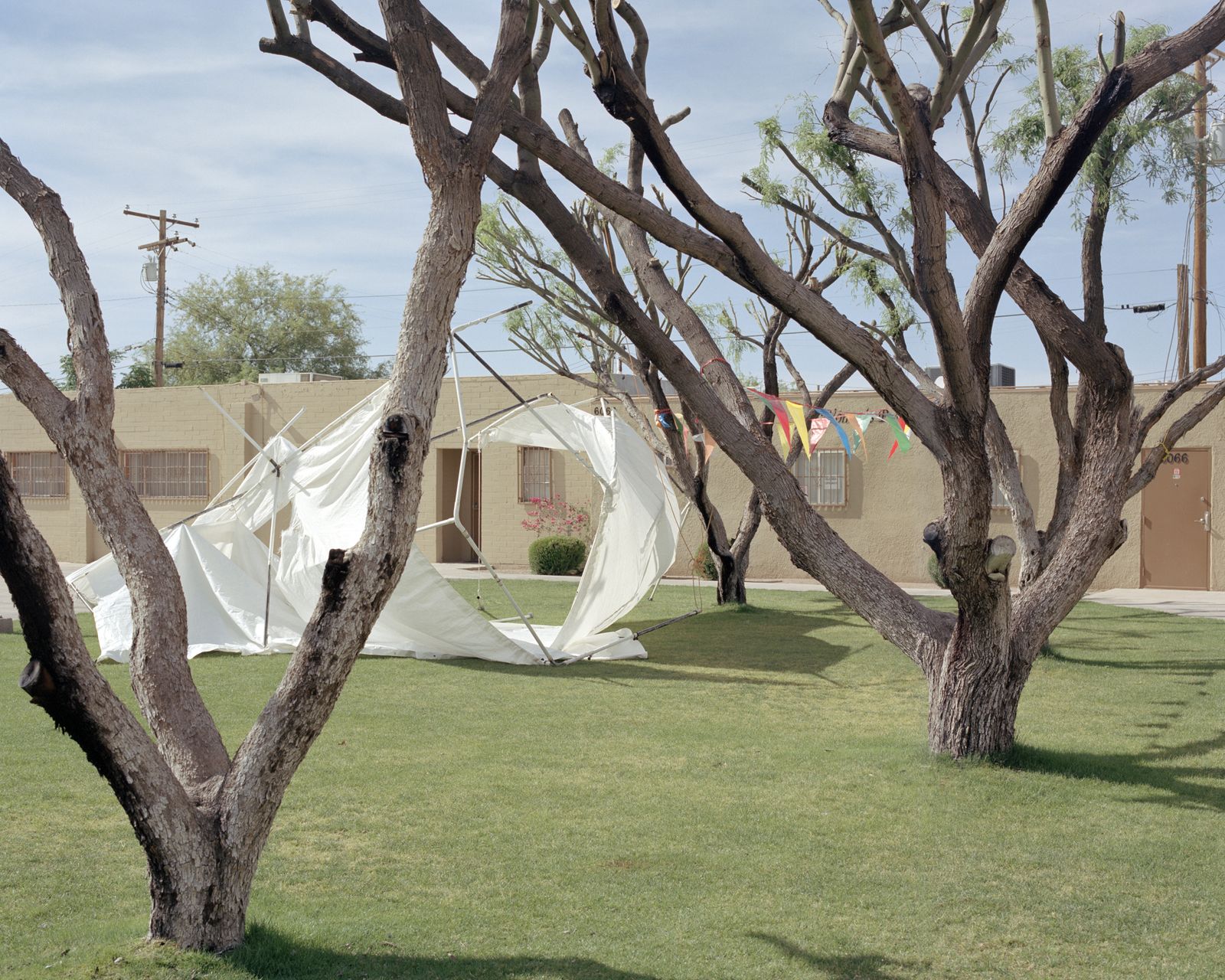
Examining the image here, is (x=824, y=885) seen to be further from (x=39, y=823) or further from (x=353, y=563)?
(x=39, y=823)

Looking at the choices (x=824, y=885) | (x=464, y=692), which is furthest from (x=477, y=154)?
(x=464, y=692)

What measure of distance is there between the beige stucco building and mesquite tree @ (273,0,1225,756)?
10064mm

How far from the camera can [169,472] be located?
21484 mm

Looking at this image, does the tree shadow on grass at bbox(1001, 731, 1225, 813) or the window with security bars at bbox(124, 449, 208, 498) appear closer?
the tree shadow on grass at bbox(1001, 731, 1225, 813)

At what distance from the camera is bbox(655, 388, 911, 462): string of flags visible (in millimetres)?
11172

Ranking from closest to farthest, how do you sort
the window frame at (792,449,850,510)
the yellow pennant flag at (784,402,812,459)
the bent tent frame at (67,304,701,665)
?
the bent tent frame at (67,304,701,665) < the yellow pennant flag at (784,402,812,459) < the window frame at (792,449,850,510)

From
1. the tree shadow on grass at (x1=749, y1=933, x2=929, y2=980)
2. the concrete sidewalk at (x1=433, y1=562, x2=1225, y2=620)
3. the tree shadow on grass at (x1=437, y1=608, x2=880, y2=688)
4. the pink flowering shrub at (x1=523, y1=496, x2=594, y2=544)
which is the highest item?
the pink flowering shrub at (x1=523, y1=496, x2=594, y2=544)

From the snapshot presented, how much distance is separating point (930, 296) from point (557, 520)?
46.9 ft

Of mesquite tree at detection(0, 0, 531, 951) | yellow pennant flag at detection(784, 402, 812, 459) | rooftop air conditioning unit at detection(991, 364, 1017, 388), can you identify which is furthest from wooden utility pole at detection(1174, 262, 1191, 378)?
mesquite tree at detection(0, 0, 531, 951)

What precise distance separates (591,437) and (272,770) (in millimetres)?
7820

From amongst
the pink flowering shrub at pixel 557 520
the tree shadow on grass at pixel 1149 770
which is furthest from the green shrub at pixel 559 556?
the tree shadow on grass at pixel 1149 770

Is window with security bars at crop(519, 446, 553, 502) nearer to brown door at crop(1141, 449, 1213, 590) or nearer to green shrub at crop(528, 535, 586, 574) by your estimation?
green shrub at crop(528, 535, 586, 574)

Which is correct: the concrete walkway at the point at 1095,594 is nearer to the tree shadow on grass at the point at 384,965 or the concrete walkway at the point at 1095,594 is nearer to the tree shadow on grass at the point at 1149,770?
the tree shadow on grass at the point at 1149,770

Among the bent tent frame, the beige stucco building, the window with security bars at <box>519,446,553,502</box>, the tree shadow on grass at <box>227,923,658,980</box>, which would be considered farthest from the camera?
the window with security bars at <box>519,446,553,502</box>
